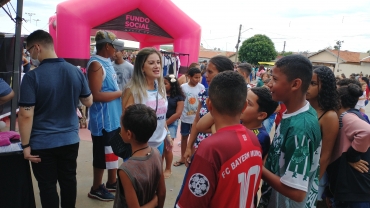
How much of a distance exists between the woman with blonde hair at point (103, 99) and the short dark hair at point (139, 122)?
1238mm

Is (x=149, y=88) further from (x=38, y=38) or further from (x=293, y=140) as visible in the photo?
(x=293, y=140)

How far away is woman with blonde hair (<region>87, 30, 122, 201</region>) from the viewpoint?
299cm

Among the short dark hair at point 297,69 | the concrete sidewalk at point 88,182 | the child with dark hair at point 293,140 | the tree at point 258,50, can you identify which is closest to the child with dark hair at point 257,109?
the child with dark hair at point 293,140

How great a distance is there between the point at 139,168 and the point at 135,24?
758 cm

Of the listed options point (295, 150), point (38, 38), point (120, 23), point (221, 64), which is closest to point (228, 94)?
point (295, 150)

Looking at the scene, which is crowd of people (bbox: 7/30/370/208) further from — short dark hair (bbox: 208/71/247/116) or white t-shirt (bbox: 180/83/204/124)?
white t-shirt (bbox: 180/83/204/124)

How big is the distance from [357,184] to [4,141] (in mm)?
3075

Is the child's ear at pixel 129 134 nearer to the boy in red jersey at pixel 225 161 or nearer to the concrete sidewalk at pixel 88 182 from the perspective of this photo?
the boy in red jersey at pixel 225 161

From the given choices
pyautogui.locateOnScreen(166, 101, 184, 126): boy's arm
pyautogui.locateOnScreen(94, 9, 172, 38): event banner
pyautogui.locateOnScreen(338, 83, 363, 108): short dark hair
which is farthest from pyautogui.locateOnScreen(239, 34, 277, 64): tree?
pyautogui.locateOnScreen(338, 83, 363, 108): short dark hair

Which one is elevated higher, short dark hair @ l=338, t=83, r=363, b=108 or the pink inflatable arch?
the pink inflatable arch

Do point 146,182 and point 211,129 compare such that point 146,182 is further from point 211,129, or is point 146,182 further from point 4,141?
point 4,141

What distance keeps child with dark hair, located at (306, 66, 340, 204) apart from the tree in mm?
50454

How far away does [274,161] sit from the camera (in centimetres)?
164

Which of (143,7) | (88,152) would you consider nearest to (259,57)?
(143,7)
